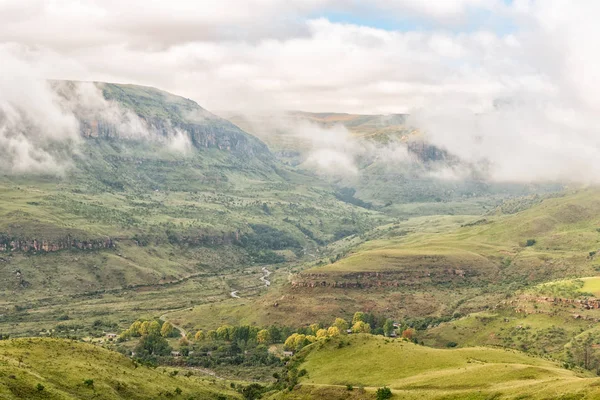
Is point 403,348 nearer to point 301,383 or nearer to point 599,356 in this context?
point 301,383

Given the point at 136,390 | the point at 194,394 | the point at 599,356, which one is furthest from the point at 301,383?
the point at 599,356

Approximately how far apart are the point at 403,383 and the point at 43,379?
234 feet

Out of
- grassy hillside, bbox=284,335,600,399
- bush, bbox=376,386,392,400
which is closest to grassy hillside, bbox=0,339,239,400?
grassy hillside, bbox=284,335,600,399

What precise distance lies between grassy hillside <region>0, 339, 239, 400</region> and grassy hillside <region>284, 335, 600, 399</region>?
28.4 metres

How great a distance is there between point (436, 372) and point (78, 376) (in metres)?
74.4

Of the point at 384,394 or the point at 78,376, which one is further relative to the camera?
the point at 78,376

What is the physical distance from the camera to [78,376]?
127 m

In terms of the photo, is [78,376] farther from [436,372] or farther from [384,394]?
[436,372]

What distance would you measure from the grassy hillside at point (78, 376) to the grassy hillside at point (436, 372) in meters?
28.4

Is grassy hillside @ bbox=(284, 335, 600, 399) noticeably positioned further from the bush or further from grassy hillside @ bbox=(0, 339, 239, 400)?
grassy hillside @ bbox=(0, 339, 239, 400)

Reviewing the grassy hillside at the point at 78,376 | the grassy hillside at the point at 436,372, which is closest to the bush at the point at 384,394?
the grassy hillside at the point at 436,372

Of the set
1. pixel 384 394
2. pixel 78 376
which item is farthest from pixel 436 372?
pixel 78 376

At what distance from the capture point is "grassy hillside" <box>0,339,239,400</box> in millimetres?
109750

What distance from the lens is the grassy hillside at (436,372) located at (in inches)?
4264
